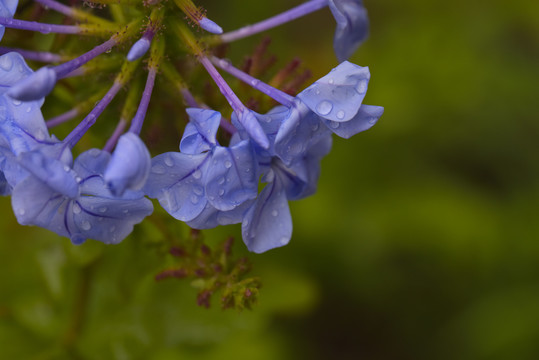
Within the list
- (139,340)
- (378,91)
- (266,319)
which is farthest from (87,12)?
(378,91)

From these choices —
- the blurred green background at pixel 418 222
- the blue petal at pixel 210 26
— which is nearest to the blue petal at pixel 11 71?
the blue petal at pixel 210 26

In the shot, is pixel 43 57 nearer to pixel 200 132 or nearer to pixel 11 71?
pixel 11 71

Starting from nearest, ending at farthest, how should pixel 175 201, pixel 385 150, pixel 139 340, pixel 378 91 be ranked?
pixel 175 201 → pixel 139 340 → pixel 378 91 → pixel 385 150

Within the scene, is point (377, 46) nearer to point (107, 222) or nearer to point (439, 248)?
point (439, 248)

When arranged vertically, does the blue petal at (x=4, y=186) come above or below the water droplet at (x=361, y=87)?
below

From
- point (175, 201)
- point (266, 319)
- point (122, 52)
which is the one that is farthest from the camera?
point (266, 319)

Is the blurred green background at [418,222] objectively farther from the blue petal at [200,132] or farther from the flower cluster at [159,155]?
the blue petal at [200,132]

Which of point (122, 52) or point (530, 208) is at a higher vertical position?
point (122, 52)
